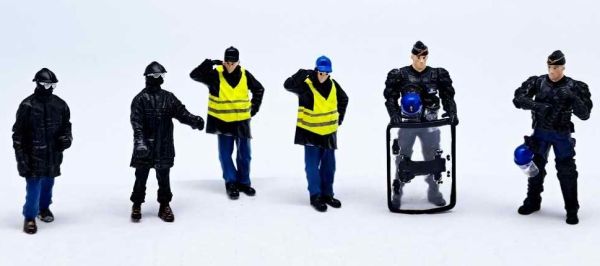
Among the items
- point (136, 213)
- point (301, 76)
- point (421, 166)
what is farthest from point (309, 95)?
A: point (136, 213)

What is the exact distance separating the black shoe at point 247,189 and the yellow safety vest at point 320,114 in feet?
2.84

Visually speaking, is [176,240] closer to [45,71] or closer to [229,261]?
[229,261]

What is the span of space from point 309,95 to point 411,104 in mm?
783

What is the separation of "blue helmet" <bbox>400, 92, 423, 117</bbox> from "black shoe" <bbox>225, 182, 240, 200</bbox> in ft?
5.18

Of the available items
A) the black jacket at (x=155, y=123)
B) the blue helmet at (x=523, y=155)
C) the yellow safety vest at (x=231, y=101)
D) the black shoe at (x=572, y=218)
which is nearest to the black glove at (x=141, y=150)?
the black jacket at (x=155, y=123)

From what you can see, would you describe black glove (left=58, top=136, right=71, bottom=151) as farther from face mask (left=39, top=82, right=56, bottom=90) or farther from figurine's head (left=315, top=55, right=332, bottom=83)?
figurine's head (left=315, top=55, right=332, bottom=83)

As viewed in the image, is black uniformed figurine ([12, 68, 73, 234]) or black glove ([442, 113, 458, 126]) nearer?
black uniformed figurine ([12, 68, 73, 234])

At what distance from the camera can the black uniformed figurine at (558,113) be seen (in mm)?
7141

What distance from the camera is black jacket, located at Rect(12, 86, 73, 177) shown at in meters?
6.98

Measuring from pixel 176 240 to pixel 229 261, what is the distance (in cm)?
61

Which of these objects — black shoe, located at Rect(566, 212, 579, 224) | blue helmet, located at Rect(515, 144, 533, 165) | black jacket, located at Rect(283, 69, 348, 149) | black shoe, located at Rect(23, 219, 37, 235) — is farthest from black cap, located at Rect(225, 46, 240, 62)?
black shoe, located at Rect(566, 212, 579, 224)

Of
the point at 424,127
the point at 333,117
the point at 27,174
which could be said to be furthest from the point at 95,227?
the point at 424,127

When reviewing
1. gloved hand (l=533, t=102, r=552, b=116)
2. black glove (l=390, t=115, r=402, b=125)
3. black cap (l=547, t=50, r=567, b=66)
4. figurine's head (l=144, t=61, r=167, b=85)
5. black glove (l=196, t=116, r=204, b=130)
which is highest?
black cap (l=547, t=50, r=567, b=66)

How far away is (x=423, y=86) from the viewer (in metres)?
7.51
